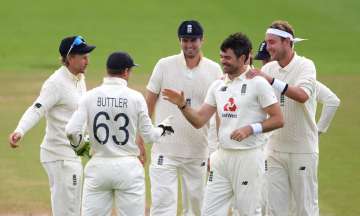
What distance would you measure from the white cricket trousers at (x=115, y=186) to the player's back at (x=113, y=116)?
0.10 meters

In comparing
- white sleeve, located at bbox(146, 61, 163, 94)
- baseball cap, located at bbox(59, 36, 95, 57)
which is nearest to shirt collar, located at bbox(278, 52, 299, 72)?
white sleeve, located at bbox(146, 61, 163, 94)

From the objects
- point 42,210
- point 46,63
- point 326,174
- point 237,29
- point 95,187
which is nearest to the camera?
point 95,187

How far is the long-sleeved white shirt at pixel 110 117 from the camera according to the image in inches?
365

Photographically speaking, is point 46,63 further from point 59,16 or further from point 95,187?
point 95,187

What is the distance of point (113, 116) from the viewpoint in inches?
365

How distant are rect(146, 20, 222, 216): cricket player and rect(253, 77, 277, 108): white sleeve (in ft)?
5.32

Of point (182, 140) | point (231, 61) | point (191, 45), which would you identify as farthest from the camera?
point (182, 140)

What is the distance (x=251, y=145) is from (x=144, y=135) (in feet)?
3.49

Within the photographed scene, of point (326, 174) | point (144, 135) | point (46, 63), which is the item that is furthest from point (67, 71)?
point (46, 63)

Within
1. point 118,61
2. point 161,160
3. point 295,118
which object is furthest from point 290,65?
point 118,61

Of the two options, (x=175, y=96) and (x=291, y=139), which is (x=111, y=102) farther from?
(x=291, y=139)

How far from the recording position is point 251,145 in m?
9.44

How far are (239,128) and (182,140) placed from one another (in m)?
1.75

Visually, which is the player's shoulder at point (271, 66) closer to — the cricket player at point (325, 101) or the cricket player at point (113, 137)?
the cricket player at point (325, 101)
